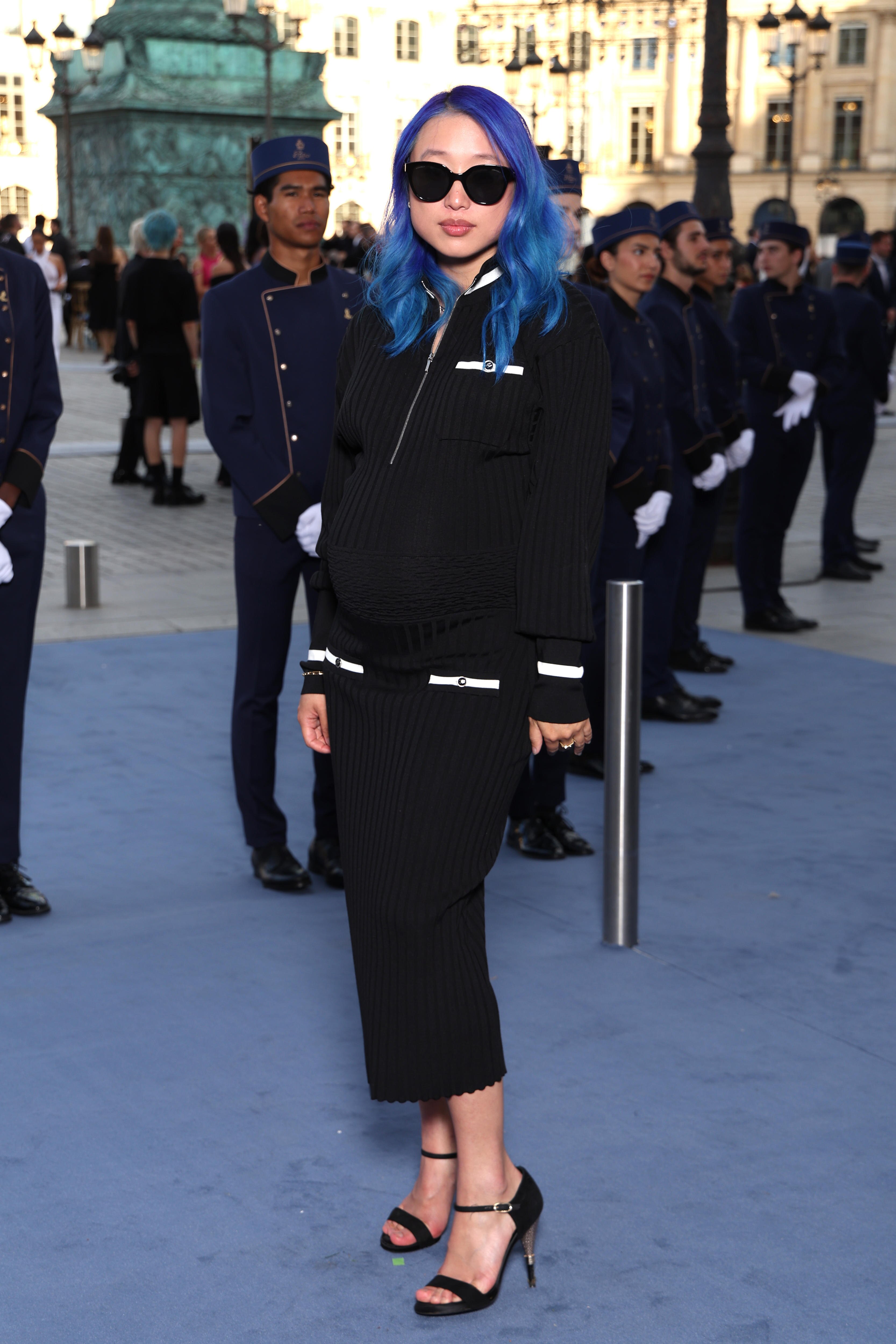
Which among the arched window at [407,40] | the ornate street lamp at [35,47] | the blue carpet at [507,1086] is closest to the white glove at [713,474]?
the blue carpet at [507,1086]

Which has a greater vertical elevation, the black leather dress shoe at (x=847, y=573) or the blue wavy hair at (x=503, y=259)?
the blue wavy hair at (x=503, y=259)

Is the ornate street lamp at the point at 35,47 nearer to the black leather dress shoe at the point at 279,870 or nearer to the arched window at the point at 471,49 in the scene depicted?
Result: the arched window at the point at 471,49

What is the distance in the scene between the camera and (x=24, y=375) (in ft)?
15.2

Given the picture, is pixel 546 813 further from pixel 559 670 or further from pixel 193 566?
pixel 193 566

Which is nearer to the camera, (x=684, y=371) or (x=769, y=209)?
(x=684, y=371)

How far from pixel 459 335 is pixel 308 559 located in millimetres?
2225

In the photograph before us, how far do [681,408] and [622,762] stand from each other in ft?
10.4

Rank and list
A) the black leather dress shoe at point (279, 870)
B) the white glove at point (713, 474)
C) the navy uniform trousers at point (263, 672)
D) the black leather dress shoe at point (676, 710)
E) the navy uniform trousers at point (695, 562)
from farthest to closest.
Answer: the navy uniform trousers at point (695, 562), the white glove at point (713, 474), the black leather dress shoe at point (676, 710), the black leather dress shoe at point (279, 870), the navy uniform trousers at point (263, 672)

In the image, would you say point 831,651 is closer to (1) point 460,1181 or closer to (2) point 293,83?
(1) point 460,1181

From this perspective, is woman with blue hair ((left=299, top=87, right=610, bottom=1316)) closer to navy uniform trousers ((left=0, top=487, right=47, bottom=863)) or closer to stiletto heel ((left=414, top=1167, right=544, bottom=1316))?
stiletto heel ((left=414, top=1167, right=544, bottom=1316))

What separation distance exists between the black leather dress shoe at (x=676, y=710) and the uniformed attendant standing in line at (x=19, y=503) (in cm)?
299

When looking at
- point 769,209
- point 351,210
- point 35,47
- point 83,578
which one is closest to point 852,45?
point 769,209

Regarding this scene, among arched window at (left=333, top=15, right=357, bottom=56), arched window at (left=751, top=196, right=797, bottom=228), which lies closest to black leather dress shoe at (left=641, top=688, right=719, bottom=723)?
arched window at (left=751, top=196, right=797, bottom=228)

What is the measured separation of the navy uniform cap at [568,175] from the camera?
18.0 feet
